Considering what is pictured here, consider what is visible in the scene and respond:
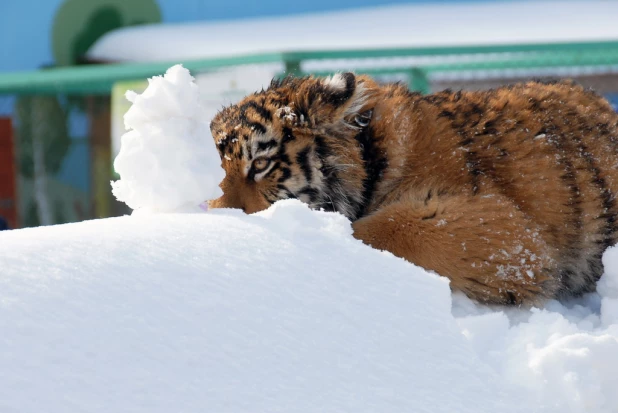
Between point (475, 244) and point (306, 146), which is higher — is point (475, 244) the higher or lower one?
the lower one

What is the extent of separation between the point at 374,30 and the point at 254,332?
8064 millimetres

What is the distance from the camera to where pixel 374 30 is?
9.39 meters

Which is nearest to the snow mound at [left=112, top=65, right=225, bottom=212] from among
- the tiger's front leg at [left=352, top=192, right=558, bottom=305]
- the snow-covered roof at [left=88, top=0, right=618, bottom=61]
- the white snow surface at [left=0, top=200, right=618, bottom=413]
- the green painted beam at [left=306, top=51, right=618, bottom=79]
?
the white snow surface at [left=0, top=200, right=618, bottom=413]

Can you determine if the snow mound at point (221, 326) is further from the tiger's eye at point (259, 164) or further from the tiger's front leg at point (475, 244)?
the tiger's eye at point (259, 164)

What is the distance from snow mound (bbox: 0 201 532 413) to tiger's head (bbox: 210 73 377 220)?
3.52ft

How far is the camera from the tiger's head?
10.3 feet

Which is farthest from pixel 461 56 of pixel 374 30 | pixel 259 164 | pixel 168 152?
pixel 168 152

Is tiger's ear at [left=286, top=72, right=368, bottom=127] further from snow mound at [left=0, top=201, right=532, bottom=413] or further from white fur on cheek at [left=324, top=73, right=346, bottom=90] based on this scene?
snow mound at [left=0, top=201, right=532, bottom=413]

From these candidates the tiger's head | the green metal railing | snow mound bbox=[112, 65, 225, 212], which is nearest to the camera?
snow mound bbox=[112, 65, 225, 212]

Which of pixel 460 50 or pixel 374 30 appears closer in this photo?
pixel 460 50

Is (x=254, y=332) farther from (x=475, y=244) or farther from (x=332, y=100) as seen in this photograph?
(x=332, y=100)

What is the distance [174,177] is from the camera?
7.42ft

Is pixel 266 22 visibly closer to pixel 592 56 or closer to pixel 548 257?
pixel 592 56

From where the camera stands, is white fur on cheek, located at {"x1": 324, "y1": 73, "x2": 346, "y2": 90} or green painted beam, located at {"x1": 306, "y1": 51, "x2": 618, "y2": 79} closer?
white fur on cheek, located at {"x1": 324, "y1": 73, "x2": 346, "y2": 90}
